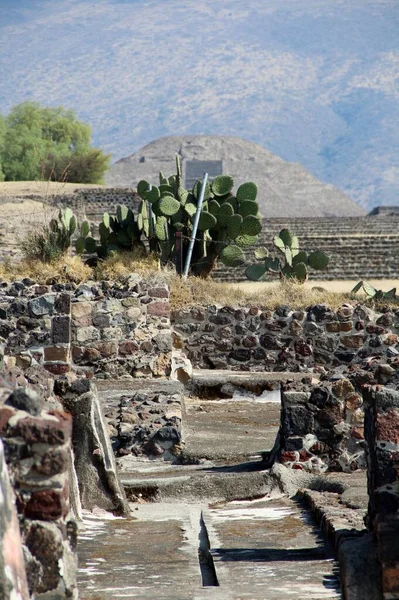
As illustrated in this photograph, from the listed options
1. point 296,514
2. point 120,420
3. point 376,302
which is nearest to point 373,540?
point 296,514

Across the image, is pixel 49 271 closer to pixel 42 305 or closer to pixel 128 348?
pixel 42 305

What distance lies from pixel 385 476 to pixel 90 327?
8894 mm

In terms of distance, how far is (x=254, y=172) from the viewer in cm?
10431

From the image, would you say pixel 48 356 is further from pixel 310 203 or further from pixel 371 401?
pixel 310 203

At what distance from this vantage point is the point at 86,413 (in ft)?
22.4

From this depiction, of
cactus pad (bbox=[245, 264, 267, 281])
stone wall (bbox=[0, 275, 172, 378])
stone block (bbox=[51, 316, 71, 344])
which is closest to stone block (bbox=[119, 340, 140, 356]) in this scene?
stone wall (bbox=[0, 275, 172, 378])

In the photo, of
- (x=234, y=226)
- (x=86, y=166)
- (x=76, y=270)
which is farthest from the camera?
(x=86, y=166)

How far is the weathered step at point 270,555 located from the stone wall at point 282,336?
24.8 ft

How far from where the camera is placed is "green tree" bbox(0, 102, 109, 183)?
61156mm

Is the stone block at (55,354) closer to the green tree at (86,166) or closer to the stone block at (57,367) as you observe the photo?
the stone block at (57,367)

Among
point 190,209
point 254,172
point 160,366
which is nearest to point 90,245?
point 190,209

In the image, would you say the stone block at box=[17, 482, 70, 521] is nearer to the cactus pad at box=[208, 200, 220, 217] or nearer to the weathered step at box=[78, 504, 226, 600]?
the weathered step at box=[78, 504, 226, 600]

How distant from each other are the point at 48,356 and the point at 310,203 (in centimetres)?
8507

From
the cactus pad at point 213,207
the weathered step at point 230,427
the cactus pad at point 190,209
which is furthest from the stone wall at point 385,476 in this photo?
the cactus pad at point 213,207
